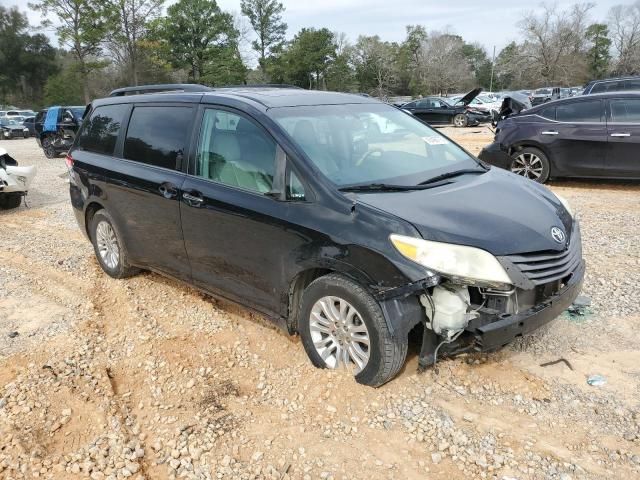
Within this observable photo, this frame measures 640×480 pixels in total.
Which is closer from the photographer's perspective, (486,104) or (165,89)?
(165,89)

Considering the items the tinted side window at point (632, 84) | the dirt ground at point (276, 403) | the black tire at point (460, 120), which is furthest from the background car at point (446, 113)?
the dirt ground at point (276, 403)

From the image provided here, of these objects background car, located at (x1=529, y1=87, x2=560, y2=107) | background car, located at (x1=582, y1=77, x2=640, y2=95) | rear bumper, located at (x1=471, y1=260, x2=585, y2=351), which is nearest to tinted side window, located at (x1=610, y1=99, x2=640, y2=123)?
background car, located at (x1=529, y1=87, x2=560, y2=107)

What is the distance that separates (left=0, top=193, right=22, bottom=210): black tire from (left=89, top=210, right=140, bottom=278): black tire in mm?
5176

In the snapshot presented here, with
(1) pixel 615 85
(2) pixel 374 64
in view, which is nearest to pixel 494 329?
(1) pixel 615 85

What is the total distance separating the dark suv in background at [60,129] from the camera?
17.5 m

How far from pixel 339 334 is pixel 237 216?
3.60 feet

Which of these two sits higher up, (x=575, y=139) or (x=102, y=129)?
(x=102, y=129)

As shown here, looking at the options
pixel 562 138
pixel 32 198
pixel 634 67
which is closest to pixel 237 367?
pixel 562 138

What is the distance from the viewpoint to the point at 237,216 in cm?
368

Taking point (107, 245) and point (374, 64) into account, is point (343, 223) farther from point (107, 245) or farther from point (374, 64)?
point (374, 64)

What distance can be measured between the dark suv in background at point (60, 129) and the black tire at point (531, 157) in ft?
45.5

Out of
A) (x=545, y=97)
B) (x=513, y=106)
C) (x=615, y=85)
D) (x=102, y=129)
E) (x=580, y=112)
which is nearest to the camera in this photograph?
(x=102, y=129)

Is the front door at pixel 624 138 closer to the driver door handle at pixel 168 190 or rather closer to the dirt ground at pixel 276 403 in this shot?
the dirt ground at pixel 276 403

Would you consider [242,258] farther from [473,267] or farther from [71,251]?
[71,251]
